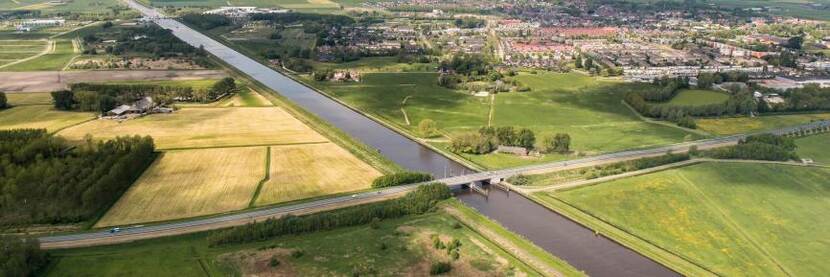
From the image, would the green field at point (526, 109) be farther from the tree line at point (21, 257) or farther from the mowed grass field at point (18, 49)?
the mowed grass field at point (18, 49)

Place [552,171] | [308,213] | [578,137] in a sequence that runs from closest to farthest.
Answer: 1. [308,213]
2. [552,171]
3. [578,137]

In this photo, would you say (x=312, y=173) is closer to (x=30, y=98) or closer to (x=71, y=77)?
(x=30, y=98)

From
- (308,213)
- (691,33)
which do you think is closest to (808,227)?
(308,213)

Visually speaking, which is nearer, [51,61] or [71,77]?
[71,77]

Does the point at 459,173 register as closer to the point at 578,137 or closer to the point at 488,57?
the point at 578,137

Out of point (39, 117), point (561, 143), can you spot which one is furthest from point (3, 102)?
point (561, 143)

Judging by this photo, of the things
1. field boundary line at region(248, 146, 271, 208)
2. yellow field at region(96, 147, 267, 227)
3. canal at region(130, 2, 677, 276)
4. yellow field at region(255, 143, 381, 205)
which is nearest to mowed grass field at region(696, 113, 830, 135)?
canal at region(130, 2, 677, 276)

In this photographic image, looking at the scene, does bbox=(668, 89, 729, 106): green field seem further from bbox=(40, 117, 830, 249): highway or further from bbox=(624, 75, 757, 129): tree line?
bbox=(40, 117, 830, 249): highway
